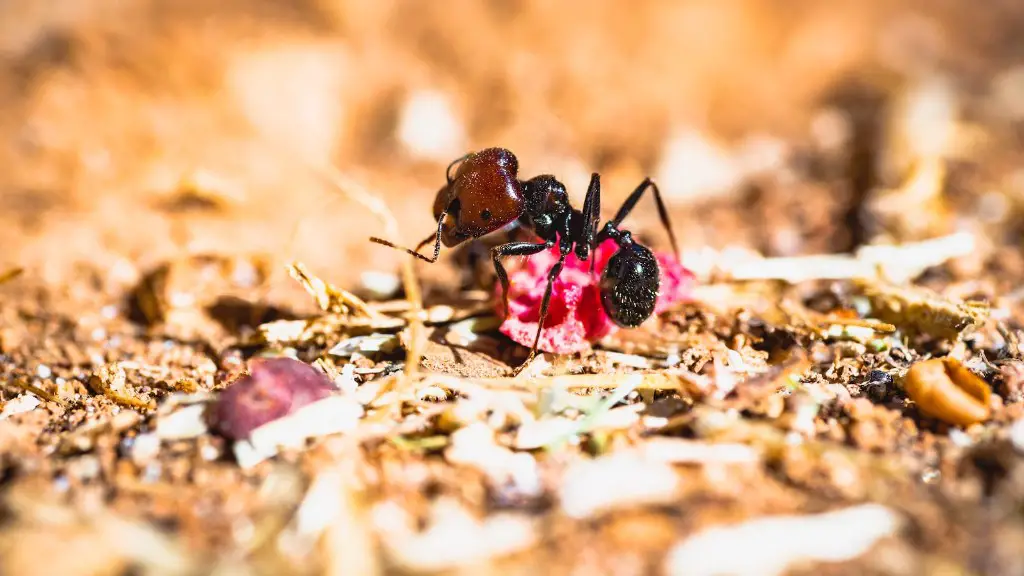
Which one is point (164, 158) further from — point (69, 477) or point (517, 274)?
point (69, 477)

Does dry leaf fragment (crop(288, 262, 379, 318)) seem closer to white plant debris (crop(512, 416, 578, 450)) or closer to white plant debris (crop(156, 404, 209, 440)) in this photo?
white plant debris (crop(156, 404, 209, 440))

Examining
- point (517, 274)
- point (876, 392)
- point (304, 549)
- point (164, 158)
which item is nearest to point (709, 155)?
point (517, 274)

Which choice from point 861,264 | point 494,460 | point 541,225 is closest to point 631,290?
point 541,225

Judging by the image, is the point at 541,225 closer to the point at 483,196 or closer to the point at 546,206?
the point at 546,206

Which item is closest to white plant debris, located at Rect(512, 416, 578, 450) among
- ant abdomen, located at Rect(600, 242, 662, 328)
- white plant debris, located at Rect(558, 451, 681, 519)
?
white plant debris, located at Rect(558, 451, 681, 519)

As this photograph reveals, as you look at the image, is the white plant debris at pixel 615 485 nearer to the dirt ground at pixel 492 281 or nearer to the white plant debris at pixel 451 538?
the dirt ground at pixel 492 281

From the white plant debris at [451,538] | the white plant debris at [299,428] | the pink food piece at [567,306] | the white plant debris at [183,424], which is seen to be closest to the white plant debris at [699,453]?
the white plant debris at [451,538]
